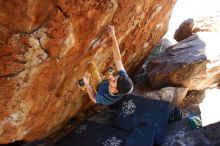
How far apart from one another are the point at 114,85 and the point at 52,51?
1110 millimetres

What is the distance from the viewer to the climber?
14.8ft

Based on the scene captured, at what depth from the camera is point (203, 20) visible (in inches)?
391

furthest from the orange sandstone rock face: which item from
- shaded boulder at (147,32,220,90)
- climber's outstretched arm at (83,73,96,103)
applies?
shaded boulder at (147,32,220,90)

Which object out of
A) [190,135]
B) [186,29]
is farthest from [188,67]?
[186,29]

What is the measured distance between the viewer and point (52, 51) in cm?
432

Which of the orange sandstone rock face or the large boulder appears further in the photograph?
the large boulder

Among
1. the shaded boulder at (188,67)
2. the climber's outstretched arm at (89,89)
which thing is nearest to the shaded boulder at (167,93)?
the shaded boulder at (188,67)

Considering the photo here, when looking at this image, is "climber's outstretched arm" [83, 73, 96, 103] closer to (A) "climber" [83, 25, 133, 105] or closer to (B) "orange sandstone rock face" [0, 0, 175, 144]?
(A) "climber" [83, 25, 133, 105]

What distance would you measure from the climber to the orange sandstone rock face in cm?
21

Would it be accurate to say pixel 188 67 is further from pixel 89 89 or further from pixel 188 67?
pixel 89 89

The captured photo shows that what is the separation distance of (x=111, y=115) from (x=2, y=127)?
298cm

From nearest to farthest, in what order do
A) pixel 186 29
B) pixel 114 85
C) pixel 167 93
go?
A: pixel 114 85, pixel 167 93, pixel 186 29

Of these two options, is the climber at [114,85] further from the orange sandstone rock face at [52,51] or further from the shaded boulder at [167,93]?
the shaded boulder at [167,93]

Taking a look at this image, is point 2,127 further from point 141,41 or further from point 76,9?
point 141,41
